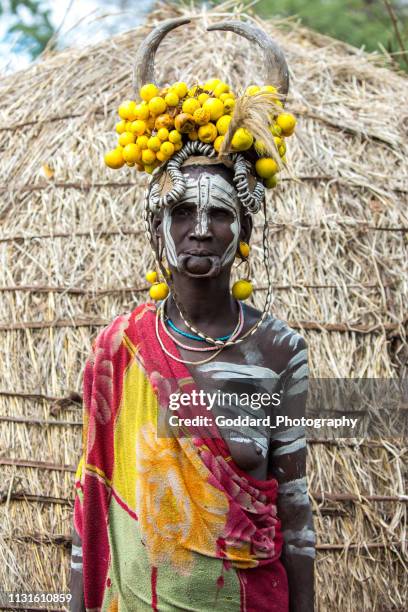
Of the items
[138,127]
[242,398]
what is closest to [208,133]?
[138,127]

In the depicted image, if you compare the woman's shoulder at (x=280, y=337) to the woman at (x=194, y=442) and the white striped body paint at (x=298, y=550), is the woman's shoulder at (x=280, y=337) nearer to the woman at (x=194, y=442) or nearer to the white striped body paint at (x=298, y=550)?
the woman at (x=194, y=442)

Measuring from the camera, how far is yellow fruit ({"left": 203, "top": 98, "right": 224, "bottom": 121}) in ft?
8.12

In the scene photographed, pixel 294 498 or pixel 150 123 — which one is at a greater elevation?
pixel 150 123

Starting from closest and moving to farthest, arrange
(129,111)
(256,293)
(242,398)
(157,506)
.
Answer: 1. (157,506)
2. (242,398)
3. (129,111)
4. (256,293)

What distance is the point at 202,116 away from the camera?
2463 mm

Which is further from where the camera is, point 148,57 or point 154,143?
point 148,57

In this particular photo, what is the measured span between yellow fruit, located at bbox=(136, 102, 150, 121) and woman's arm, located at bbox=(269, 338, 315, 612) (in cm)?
83

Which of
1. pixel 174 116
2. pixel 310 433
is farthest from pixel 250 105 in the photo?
pixel 310 433

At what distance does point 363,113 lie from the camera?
5051 mm

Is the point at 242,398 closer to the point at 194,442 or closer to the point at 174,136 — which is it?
the point at 194,442

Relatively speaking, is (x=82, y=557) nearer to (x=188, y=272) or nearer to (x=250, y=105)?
(x=188, y=272)

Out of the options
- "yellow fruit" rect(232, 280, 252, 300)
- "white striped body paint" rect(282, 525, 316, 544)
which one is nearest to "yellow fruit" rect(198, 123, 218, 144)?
"yellow fruit" rect(232, 280, 252, 300)

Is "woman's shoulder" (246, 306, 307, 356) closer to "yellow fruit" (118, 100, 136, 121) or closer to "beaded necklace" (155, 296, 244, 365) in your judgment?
"beaded necklace" (155, 296, 244, 365)

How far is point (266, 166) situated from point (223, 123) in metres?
0.17
